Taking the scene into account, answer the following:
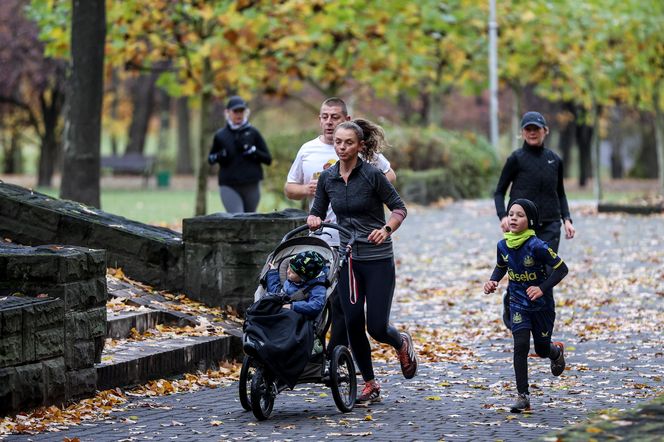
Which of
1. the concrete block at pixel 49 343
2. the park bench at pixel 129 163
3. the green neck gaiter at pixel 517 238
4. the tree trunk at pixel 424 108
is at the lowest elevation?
the concrete block at pixel 49 343

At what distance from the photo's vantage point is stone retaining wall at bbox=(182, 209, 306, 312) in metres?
12.2

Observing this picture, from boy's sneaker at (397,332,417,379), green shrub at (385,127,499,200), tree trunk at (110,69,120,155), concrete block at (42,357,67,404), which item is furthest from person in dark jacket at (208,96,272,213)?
tree trunk at (110,69,120,155)

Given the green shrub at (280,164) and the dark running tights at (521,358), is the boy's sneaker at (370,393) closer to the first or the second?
the dark running tights at (521,358)

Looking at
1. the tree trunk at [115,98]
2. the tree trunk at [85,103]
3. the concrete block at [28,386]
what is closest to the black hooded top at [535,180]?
the concrete block at [28,386]

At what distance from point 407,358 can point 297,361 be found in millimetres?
1254

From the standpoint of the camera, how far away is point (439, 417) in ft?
30.1

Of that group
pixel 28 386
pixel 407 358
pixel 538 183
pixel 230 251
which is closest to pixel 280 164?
pixel 230 251

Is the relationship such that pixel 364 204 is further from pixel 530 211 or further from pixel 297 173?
pixel 297 173

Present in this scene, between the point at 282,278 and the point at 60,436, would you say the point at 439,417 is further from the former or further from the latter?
the point at 60,436

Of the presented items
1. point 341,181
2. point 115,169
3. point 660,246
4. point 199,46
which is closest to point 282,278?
point 341,181

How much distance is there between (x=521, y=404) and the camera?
926 cm

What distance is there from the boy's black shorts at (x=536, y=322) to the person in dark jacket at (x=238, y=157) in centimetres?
678

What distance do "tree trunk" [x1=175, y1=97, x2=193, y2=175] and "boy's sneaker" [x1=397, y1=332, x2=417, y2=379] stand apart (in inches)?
2137

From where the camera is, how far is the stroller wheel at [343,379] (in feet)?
30.4
